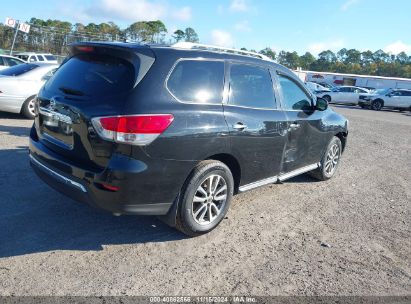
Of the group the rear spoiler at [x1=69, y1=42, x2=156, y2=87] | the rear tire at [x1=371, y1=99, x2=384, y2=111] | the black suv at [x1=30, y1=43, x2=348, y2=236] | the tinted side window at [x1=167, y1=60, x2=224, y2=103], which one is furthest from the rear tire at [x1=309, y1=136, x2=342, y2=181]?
the rear tire at [x1=371, y1=99, x2=384, y2=111]

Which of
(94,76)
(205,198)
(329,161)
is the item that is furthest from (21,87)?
(329,161)

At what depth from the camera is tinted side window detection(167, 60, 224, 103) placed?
3.58 meters

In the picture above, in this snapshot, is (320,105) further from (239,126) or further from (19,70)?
(19,70)

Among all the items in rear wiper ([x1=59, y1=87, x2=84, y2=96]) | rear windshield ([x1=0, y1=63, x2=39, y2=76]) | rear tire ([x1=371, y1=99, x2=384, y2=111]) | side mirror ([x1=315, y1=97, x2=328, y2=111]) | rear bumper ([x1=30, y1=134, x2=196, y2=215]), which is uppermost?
rear windshield ([x1=0, y1=63, x2=39, y2=76])

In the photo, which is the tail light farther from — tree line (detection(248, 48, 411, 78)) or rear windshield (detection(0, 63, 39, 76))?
tree line (detection(248, 48, 411, 78))

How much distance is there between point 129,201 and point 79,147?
2.21ft

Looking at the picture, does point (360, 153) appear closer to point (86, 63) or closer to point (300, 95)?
point (300, 95)

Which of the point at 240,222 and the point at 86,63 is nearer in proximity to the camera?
the point at 86,63

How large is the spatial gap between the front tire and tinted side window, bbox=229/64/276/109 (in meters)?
0.79

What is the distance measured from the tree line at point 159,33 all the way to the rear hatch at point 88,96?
27.3 m

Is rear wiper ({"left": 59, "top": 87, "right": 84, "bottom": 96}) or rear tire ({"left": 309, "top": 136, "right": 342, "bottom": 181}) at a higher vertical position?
rear wiper ({"left": 59, "top": 87, "right": 84, "bottom": 96})

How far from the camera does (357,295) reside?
3186mm

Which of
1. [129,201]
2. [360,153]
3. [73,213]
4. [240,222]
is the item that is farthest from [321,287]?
[360,153]

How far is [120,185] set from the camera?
324 cm
